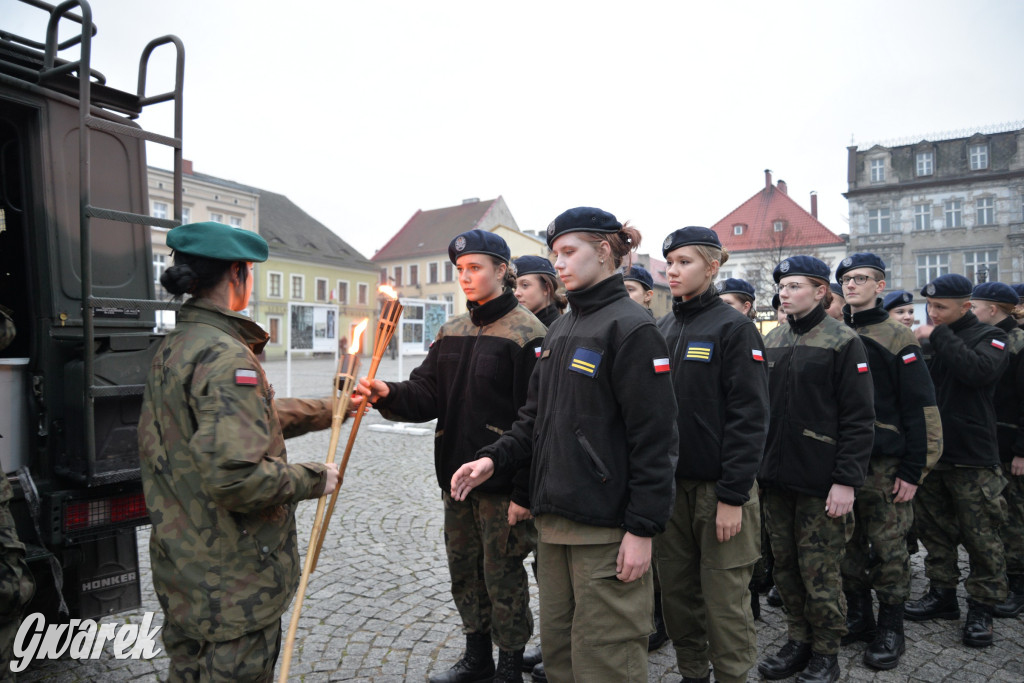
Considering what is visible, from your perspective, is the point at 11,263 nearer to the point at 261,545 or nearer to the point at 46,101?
the point at 46,101

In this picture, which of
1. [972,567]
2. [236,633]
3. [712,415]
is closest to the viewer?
[236,633]

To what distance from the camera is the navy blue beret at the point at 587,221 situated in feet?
8.77

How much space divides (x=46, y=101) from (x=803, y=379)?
439 centimetres

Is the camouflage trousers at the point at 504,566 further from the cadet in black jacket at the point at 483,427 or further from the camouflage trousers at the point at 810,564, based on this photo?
the camouflage trousers at the point at 810,564

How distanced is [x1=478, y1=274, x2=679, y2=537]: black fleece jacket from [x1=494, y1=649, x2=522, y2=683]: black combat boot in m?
1.26

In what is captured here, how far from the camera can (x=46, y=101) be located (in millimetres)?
3332

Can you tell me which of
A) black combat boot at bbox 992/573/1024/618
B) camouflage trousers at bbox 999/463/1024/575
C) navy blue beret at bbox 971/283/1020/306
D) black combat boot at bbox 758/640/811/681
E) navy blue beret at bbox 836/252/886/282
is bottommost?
black combat boot at bbox 992/573/1024/618

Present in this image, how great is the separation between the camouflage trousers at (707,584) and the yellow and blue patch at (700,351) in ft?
2.05

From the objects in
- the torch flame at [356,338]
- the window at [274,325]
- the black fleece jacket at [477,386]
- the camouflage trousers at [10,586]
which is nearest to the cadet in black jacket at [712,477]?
the black fleece jacket at [477,386]

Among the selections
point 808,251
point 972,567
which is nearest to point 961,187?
point 808,251

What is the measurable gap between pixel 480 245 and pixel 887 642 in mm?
3380

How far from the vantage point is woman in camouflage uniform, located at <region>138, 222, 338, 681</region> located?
7.16ft

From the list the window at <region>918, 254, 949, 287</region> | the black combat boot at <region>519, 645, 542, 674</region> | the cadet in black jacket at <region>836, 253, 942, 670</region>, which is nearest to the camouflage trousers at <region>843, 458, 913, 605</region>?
the cadet in black jacket at <region>836, 253, 942, 670</region>

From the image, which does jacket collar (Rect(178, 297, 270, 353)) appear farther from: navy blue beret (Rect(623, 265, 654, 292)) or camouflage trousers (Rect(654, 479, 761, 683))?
navy blue beret (Rect(623, 265, 654, 292))
